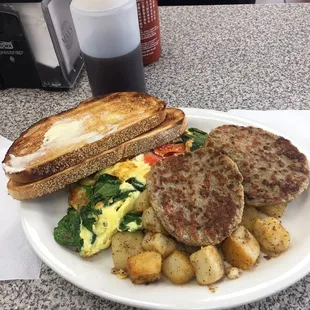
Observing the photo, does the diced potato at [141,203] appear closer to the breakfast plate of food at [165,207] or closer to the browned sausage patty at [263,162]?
the breakfast plate of food at [165,207]

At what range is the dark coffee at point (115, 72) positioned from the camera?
1322mm

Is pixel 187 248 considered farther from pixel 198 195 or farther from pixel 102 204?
pixel 102 204

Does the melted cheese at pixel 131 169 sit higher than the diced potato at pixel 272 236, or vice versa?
the melted cheese at pixel 131 169

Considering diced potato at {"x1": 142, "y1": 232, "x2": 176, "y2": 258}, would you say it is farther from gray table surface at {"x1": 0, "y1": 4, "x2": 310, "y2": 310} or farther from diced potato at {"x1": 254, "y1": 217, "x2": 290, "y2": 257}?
gray table surface at {"x1": 0, "y1": 4, "x2": 310, "y2": 310}

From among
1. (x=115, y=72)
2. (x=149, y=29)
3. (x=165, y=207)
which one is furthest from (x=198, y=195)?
(x=149, y=29)

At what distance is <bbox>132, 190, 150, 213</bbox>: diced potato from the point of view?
0.94 metres

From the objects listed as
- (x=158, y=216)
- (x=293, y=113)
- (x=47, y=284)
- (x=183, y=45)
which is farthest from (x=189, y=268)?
(x=183, y=45)

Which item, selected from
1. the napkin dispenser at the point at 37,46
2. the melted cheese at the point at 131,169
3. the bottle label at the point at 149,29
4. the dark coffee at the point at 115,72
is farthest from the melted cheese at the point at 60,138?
the bottle label at the point at 149,29

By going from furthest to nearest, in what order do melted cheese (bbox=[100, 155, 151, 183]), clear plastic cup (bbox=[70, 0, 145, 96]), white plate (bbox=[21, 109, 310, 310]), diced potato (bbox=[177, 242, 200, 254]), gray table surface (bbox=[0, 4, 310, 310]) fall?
1. gray table surface (bbox=[0, 4, 310, 310])
2. clear plastic cup (bbox=[70, 0, 145, 96])
3. melted cheese (bbox=[100, 155, 151, 183])
4. diced potato (bbox=[177, 242, 200, 254])
5. white plate (bbox=[21, 109, 310, 310])

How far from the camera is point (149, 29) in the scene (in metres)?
1.58

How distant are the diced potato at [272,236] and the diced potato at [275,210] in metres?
0.05

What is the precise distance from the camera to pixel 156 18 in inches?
62.1

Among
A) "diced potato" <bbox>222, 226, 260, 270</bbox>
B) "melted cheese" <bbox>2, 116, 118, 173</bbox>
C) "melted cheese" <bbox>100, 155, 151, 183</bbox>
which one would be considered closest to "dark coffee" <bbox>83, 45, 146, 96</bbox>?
"melted cheese" <bbox>2, 116, 118, 173</bbox>

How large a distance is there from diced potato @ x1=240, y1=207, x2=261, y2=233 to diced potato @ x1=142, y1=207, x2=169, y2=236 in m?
0.20
